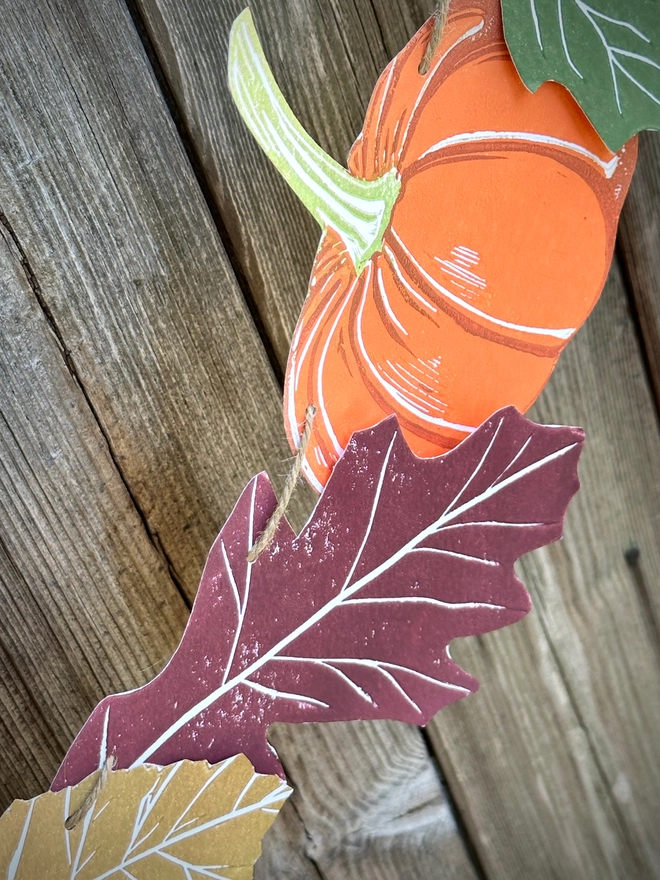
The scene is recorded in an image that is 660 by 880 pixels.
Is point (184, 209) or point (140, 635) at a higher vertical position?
point (184, 209)

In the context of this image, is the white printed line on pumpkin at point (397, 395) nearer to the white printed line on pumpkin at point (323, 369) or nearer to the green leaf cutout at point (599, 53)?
the white printed line on pumpkin at point (323, 369)

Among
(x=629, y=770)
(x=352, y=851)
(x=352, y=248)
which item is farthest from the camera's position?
(x=629, y=770)

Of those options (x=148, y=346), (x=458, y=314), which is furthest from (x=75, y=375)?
(x=458, y=314)

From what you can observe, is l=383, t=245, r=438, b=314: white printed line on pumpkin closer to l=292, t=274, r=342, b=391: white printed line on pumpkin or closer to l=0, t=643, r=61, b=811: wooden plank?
l=292, t=274, r=342, b=391: white printed line on pumpkin

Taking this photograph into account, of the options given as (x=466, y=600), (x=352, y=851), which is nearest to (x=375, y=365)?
(x=466, y=600)

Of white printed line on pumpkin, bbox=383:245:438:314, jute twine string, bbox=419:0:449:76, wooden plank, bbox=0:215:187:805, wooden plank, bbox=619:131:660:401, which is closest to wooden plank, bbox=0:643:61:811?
wooden plank, bbox=0:215:187:805

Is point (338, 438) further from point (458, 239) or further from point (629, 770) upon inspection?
point (629, 770)
